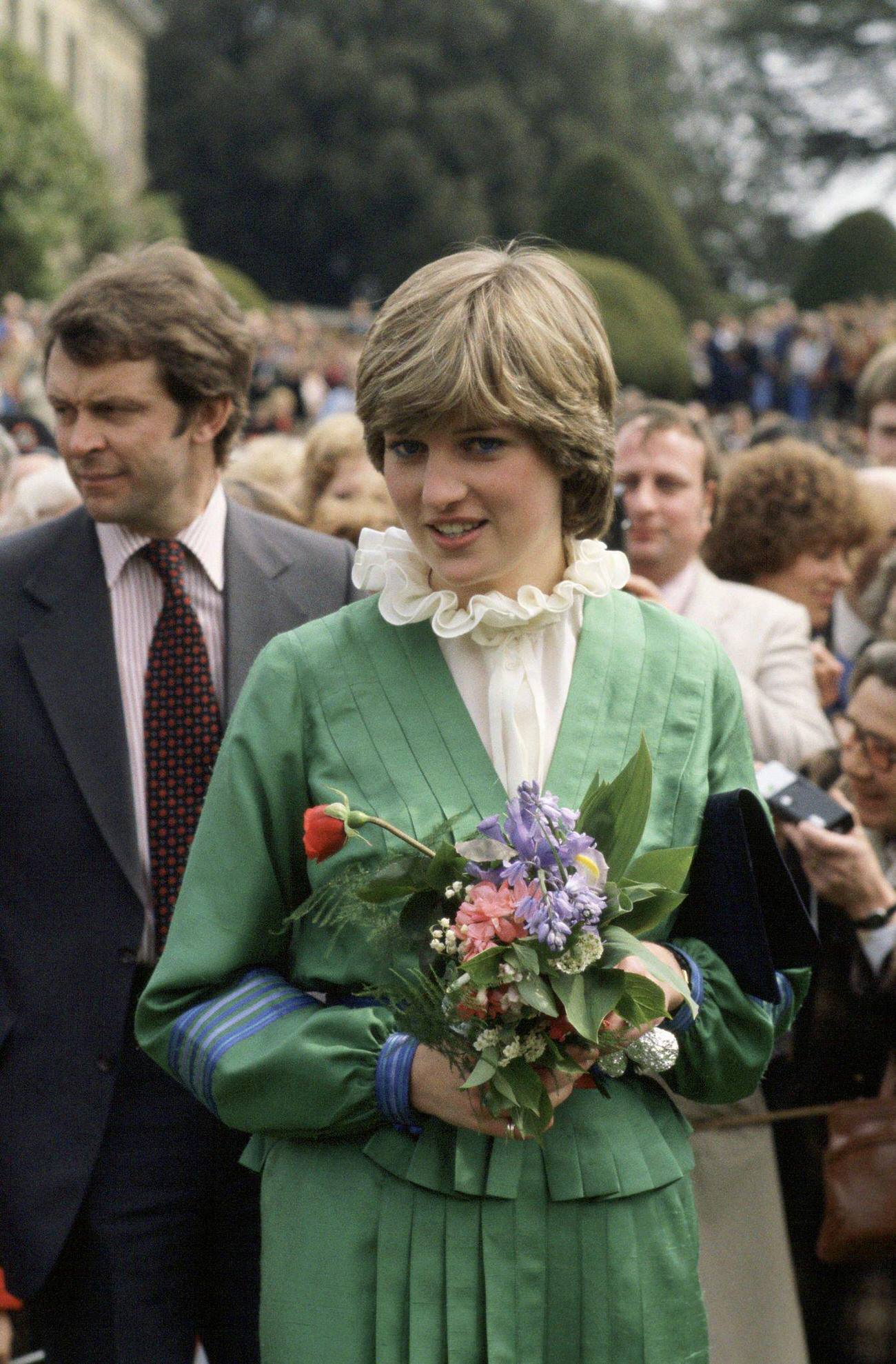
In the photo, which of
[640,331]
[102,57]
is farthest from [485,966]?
[102,57]

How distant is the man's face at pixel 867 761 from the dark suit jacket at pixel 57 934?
5.42ft

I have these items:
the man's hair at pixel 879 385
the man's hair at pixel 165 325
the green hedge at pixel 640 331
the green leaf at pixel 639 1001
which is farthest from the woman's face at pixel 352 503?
the green hedge at pixel 640 331

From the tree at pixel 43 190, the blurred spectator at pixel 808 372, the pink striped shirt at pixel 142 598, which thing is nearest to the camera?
the pink striped shirt at pixel 142 598

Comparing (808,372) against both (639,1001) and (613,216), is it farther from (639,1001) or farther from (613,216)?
(639,1001)

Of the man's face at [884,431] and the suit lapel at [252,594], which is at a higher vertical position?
the man's face at [884,431]

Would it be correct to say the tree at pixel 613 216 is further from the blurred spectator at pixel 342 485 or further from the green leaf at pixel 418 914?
the green leaf at pixel 418 914

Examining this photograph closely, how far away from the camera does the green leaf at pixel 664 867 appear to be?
2.26 meters

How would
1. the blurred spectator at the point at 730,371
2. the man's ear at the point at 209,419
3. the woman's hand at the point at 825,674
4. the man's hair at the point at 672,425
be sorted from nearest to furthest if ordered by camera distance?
the man's ear at the point at 209,419 → the man's hair at the point at 672,425 → the woman's hand at the point at 825,674 → the blurred spectator at the point at 730,371

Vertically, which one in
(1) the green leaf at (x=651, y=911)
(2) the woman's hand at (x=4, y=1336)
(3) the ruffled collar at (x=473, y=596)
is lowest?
(2) the woman's hand at (x=4, y=1336)

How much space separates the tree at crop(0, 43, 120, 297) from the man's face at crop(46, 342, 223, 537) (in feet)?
90.7

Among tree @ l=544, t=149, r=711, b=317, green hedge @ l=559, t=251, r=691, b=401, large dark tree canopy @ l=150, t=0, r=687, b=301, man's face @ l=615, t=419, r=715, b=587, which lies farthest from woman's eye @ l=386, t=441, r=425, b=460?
large dark tree canopy @ l=150, t=0, r=687, b=301

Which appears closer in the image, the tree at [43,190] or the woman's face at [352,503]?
the woman's face at [352,503]

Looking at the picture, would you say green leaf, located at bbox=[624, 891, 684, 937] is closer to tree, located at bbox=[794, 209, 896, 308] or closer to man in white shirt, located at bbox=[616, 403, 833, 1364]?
man in white shirt, located at bbox=[616, 403, 833, 1364]

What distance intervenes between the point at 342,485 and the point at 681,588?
1.33m
